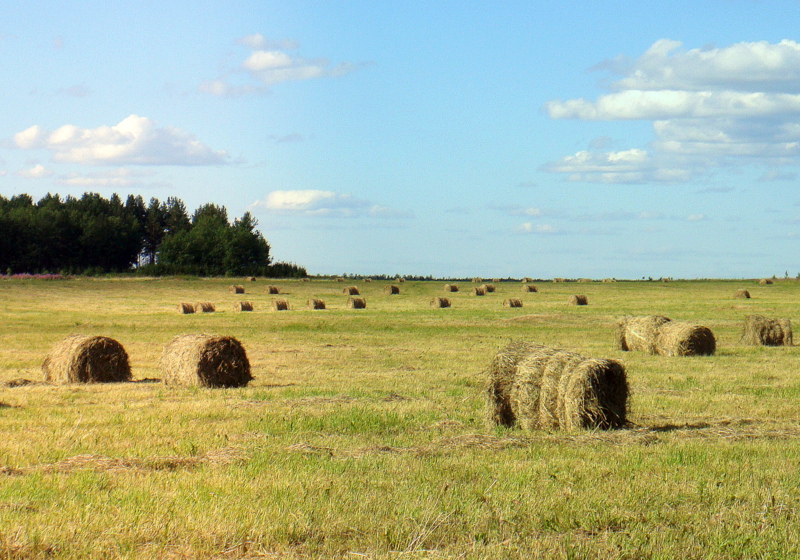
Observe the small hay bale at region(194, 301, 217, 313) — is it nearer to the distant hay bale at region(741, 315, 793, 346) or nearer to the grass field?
the grass field

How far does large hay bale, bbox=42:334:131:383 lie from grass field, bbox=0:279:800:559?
715 mm

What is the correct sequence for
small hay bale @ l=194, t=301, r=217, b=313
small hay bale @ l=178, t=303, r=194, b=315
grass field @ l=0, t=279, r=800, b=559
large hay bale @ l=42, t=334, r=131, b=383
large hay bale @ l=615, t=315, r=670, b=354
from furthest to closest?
1. small hay bale @ l=194, t=301, r=217, b=313
2. small hay bale @ l=178, t=303, r=194, b=315
3. large hay bale @ l=615, t=315, r=670, b=354
4. large hay bale @ l=42, t=334, r=131, b=383
5. grass field @ l=0, t=279, r=800, b=559

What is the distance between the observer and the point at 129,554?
688 cm

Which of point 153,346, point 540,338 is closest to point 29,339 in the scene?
point 153,346

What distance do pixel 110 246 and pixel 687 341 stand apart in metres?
113

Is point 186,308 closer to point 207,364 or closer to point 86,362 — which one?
point 86,362

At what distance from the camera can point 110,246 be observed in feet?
413

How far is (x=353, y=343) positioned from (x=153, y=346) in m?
6.53

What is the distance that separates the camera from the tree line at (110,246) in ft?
378

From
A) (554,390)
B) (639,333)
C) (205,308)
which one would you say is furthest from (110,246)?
(554,390)

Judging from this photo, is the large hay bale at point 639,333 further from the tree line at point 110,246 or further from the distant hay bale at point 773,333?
the tree line at point 110,246

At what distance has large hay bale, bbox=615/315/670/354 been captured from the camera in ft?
85.6

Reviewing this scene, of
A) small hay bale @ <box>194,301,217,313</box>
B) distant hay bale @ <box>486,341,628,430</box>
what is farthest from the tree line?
distant hay bale @ <box>486,341,628,430</box>

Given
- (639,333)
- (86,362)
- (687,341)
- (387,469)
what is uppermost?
(639,333)
